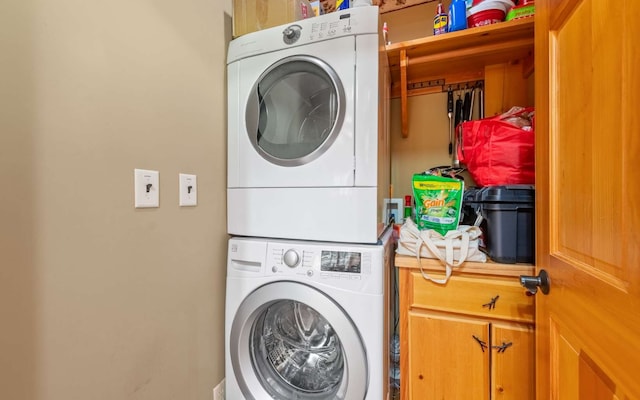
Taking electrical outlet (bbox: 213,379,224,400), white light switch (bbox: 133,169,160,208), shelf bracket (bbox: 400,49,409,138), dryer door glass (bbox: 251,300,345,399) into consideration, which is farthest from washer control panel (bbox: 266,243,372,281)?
shelf bracket (bbox: 400,49,409,138)

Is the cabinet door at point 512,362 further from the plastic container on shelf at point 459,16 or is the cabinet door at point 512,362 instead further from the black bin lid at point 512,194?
the plastic container on shelf at point 459,16

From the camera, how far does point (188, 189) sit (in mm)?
1066

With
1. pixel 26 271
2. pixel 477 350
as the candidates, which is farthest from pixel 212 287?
pixel 477 350

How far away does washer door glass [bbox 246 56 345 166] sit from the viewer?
1122 millimetres

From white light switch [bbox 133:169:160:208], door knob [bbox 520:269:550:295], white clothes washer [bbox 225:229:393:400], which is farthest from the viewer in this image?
white clothes washer [bbox 225:229:393:400]

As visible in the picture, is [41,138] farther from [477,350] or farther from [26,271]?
[477,350]

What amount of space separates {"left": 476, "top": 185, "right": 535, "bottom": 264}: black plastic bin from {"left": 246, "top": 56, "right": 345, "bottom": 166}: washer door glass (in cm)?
70

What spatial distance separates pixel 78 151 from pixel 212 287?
2.29 feet

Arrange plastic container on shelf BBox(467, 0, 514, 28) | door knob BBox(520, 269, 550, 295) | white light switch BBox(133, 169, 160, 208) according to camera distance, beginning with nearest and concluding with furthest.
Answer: door knob BBox(520, 269, 550, 295) < white light switch BBox(133, 169, 160, 208) < plastic container on shelf BBox(467, 0, 514, 28)

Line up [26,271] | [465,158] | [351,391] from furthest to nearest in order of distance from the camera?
[465,158] → [351,391] → [26,271]

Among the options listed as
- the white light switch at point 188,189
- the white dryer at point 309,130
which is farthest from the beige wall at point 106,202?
the white dryer at point 309,130

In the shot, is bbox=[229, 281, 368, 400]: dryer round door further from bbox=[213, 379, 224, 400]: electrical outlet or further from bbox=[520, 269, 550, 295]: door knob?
bbox=[520, 269, 550, 295]: door knob

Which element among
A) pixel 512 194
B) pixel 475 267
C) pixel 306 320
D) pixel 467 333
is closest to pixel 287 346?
pixel 306 320

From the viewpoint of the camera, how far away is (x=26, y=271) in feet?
2.14
